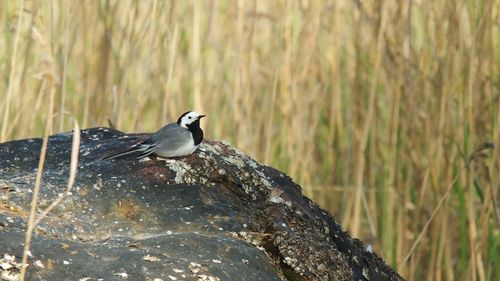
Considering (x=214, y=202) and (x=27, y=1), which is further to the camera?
(x=27, y=1)

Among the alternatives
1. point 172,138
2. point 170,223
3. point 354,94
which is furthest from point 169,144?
point 354,94

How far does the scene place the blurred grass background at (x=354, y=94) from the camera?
3.09 metres

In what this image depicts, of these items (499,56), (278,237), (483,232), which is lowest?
(483,232)

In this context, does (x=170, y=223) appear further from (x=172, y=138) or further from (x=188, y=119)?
(x=188, y=119)

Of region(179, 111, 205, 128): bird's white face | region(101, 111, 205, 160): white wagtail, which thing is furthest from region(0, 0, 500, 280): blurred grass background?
region(101, 111, 205, 160): white wagtail

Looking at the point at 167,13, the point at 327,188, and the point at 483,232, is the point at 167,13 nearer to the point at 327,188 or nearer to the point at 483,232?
the point at 327,188

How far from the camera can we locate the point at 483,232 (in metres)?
3.03

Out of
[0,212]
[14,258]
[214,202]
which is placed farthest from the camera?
[214,202]

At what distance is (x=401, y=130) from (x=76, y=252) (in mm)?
2009

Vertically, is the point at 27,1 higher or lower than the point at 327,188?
higher

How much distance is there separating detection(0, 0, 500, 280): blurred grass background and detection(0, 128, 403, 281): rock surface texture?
1016 millimetres

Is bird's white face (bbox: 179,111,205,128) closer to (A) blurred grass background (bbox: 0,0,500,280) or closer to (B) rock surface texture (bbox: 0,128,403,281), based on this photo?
(B) rock surface texture (bbox: 0,128,403,281)

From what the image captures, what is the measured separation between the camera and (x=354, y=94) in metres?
3.64

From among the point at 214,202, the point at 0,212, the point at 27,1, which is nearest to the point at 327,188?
the point at 27,1
